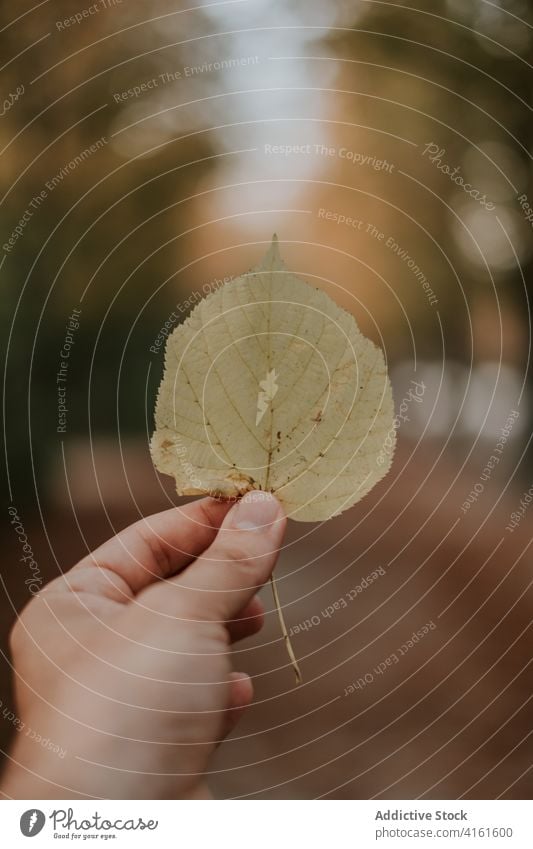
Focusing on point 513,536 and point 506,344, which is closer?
point 506,344

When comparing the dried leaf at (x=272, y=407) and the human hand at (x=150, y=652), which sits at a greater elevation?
the dried leaf at (x=272, y=407)

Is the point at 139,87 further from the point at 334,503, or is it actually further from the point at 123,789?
the point at 123,789

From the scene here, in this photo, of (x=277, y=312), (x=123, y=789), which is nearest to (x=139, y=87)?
(x=277, y=312)
